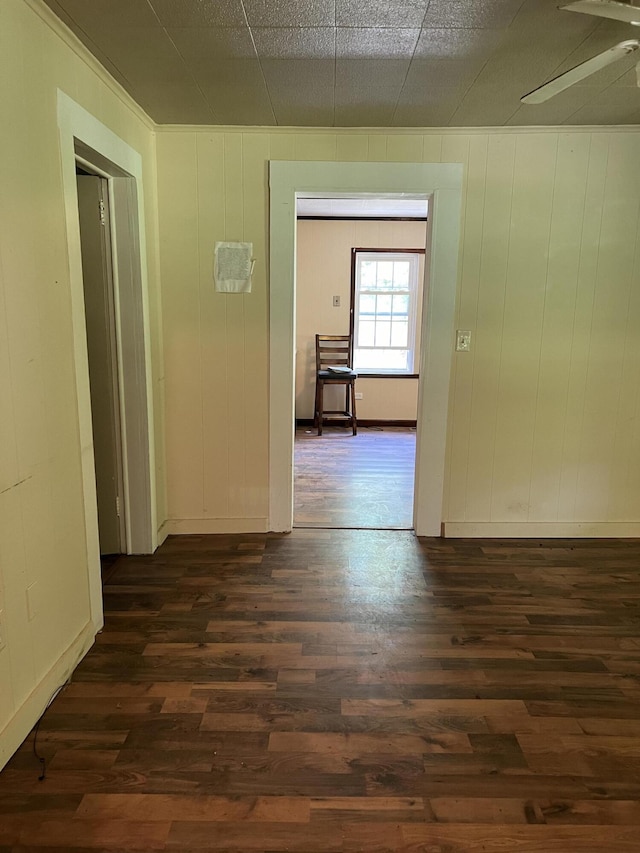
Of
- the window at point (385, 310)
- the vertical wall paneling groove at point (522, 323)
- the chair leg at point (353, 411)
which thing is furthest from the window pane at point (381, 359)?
the vertical wall paneling groove at point (522, 323)

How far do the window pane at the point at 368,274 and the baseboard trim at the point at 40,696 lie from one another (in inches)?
207

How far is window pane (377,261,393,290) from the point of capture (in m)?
6.49

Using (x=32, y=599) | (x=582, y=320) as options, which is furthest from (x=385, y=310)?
(x=32, y=599)

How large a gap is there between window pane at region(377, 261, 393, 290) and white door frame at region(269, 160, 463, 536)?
11.7 feet

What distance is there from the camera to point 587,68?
1.74 meters

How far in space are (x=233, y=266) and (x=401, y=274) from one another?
395cm

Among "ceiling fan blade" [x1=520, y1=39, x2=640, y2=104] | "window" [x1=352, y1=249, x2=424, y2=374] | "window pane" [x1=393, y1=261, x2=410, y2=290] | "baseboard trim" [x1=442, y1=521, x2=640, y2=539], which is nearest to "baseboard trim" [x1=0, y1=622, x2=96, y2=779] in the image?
"baseboard trim" [x1=442, y1=521, x2=640, y2=539]

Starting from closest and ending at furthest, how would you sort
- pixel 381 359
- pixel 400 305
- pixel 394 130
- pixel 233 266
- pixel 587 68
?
pixel 587 68 < pixel 394 130 < pixel 233 266 < pixel 400 305 < pixel 381 359

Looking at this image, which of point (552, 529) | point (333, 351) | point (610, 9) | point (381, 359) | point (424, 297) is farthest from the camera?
point (381, 359)

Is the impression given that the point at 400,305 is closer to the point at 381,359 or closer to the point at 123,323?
the point at 381,359

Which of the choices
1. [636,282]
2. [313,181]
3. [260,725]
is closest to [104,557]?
[260,725]

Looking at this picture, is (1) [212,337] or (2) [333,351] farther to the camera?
(2) [333,351]

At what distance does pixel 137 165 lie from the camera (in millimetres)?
2656

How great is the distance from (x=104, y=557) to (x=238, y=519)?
782 millimetres
